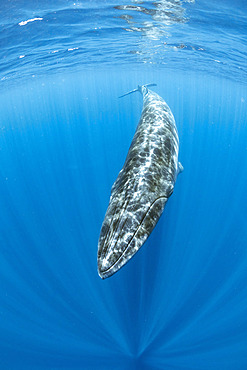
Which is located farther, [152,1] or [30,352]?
[152,1]

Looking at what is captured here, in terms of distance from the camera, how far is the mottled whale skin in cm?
445

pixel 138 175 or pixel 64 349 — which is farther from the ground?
pixel 138 175

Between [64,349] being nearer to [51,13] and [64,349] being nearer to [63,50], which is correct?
[51,13]

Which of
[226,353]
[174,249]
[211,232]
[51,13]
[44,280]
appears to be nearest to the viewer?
[226,353]

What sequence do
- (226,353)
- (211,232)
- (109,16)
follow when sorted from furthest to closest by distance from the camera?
(109,16)
(211,232)
(226,353)

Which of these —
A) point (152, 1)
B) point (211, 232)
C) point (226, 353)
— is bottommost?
point (226, 353)

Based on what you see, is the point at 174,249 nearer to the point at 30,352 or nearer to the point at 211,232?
the point at 211,232

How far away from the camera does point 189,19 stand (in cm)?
1428

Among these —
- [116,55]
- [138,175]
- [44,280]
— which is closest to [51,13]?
[116,55]

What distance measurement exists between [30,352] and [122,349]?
8.71 ft

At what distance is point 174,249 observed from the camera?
34.7 ft

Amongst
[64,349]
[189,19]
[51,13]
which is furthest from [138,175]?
[189,19]

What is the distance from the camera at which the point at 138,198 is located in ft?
17.0

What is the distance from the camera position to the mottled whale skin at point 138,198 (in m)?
4.45
